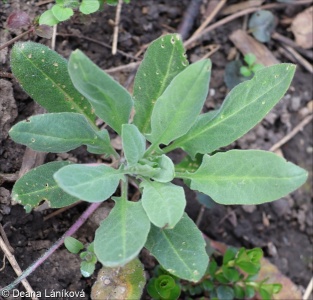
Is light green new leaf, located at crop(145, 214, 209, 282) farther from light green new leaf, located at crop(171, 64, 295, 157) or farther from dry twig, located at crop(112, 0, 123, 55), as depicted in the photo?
dry twig, located at crop(112, 0, 123, 55)

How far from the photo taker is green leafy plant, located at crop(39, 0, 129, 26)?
207cm

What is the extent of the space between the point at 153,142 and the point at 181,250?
1.50 ft

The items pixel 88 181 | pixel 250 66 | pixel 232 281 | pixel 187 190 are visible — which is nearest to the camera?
pixel 88 181

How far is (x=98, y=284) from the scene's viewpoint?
6.47ft

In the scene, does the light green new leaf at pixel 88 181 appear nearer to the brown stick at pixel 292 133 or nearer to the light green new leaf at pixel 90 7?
the light green new leaf at pixel 90 7

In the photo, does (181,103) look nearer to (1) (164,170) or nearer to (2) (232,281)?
(1) (164,170)

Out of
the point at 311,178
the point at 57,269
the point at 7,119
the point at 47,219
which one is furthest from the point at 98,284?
the point at 311,178

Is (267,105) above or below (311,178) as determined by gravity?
above

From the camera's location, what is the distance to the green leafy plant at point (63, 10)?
6.80 ft

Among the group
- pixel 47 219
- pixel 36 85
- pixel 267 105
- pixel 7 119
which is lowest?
pixel 47 219

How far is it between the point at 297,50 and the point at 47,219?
1.90 metres

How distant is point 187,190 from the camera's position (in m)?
2.57

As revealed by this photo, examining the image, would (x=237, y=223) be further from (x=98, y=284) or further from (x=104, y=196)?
(x=104, y=196)

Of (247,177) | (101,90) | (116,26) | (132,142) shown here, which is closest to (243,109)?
(247,177)
